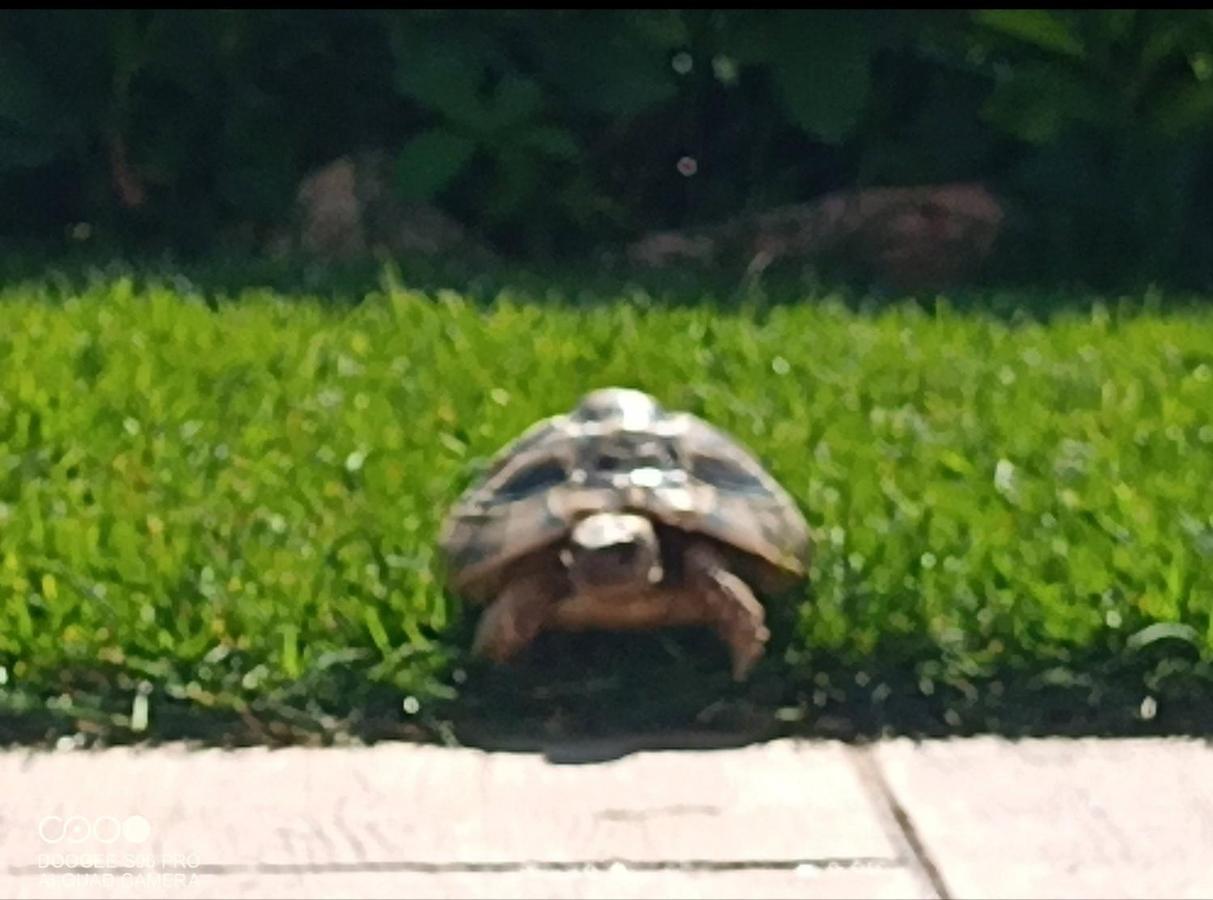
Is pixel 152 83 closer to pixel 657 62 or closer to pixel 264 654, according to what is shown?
pixel 657 62

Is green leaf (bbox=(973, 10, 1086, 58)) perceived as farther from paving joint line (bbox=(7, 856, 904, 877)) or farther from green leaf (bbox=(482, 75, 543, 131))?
paving joint line (bbox=(7, 856, 904, 877))

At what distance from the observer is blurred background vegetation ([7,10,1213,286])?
6.41 metres

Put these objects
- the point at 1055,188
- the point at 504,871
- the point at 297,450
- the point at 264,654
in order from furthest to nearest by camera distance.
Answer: the point at 1055,188
the point at 297,450
the point at 264,654
the point at 504,871

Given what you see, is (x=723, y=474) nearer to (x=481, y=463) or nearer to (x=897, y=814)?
(x=481, y=463)

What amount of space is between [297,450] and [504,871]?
1.55 m

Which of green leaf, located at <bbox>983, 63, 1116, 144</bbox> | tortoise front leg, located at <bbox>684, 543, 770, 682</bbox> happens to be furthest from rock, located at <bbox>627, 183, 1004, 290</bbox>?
tortoise front leg, located at <bbox>684, 543, 770, 682</bbox>

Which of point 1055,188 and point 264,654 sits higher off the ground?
point 1055,188

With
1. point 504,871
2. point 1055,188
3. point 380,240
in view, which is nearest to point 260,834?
point 504,871

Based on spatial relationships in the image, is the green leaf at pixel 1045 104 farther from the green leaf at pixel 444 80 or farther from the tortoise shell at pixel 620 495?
the tortoise shell at pixel 620 495

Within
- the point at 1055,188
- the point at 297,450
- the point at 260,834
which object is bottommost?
the point at 260,834

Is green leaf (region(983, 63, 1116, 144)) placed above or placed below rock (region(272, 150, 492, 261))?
above

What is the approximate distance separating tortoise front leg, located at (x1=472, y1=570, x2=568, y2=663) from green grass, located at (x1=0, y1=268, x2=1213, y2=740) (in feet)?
0.15

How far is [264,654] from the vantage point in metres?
3.04

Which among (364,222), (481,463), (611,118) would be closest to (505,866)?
(481,463)
